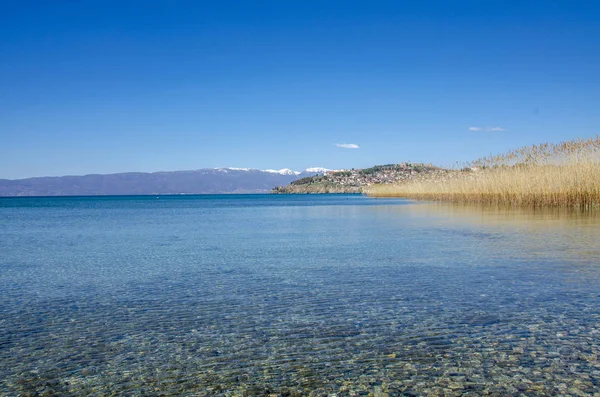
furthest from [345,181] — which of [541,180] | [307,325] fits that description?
[307,325]

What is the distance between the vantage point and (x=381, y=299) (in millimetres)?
5836

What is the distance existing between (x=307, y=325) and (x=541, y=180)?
70.3 ft

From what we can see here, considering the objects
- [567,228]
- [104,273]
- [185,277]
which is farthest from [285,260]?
[567,228]

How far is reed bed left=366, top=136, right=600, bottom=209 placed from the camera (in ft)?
67.6

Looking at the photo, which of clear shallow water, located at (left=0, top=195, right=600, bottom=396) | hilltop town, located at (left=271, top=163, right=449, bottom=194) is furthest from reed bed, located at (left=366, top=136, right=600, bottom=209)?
hilltop town, located at (left=271, top=163, right=449, bottom=194)

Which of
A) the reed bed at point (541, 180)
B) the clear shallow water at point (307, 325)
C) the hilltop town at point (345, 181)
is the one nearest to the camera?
the clear shallow water at point (307, 325)

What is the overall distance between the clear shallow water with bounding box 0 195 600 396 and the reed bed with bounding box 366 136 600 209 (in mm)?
12911

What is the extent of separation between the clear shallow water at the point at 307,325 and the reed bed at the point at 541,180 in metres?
12.9

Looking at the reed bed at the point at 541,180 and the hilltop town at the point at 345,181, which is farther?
the hilltop town at the point at 345,181

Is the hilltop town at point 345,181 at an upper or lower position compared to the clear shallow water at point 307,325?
upper

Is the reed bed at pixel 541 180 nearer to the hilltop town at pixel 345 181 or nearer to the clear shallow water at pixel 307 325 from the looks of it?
the clear shallow water at pixel 307 325

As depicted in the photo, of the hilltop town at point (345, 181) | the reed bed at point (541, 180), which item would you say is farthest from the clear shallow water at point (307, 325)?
the hilltop town at point (345, 181)

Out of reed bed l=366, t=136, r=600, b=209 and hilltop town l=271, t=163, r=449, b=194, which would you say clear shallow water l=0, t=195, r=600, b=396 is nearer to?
reed bed l=366, t=136, r=600, b=209

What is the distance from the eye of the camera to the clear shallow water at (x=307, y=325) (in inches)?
138
